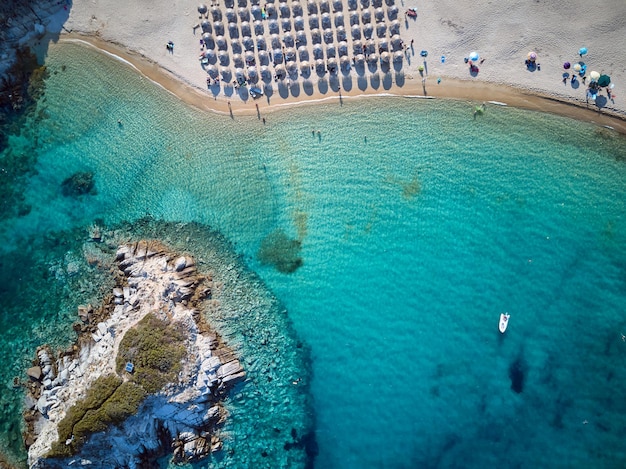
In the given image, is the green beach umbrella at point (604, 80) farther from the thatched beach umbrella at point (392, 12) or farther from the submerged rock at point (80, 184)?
the submerged rock at point (80, 184)

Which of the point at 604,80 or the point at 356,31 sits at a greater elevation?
the point at 356,31

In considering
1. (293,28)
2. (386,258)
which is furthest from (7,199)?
(386,258)

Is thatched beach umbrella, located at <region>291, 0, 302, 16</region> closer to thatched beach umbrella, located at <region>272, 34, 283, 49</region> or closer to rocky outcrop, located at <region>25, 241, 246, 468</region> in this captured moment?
thatched beach umbrella, located at <region>272, 34, 283, 49</region>

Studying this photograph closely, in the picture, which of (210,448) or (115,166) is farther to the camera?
(115,166)

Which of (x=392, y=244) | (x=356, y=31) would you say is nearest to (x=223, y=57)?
(x=356, y=31)

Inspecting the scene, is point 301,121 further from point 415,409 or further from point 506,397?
point 506,397

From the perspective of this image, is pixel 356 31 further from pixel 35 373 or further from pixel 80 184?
pixel 35 373
